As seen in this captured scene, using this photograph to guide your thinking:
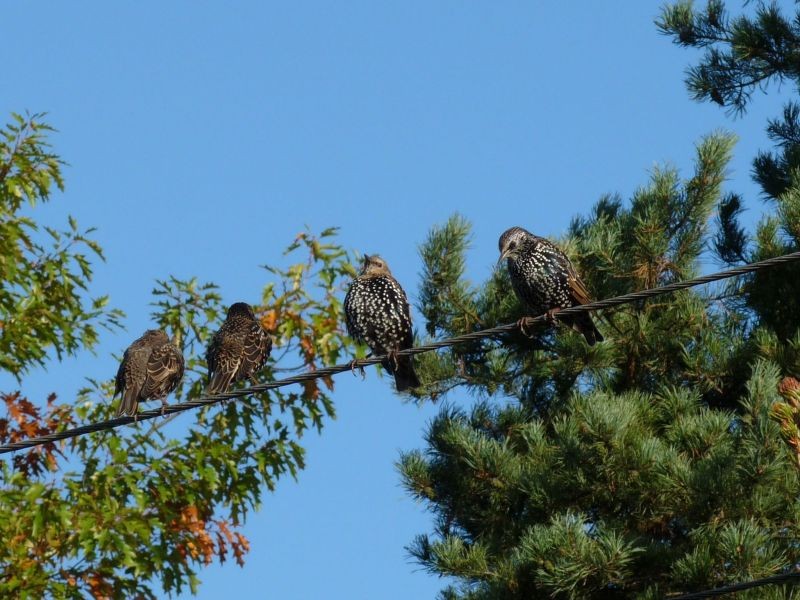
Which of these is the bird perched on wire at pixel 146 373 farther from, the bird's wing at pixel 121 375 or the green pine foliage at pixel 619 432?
the green pine foliage at pixel 619 432

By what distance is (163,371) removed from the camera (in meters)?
7.71

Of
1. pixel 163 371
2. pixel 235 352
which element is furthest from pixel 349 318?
pixel 163 371

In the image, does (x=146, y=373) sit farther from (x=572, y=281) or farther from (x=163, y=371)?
(x=572, y=281)

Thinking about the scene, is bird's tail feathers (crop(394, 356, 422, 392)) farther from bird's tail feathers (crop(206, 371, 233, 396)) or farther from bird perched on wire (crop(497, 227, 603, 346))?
bird's tail feathers (crop(206, 371, 233, 396))

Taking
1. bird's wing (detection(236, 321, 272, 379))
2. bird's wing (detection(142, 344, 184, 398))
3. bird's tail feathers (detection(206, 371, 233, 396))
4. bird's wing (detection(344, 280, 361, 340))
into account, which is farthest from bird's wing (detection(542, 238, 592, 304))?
bird's wing (detection(142, 344, 184, 398))

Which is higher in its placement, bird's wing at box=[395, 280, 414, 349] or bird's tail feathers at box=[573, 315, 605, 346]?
bird's wing at box=[395, 280, 414, 349]

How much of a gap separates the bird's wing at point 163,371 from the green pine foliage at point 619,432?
67.0 inches

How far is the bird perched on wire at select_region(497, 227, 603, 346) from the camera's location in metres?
7.55

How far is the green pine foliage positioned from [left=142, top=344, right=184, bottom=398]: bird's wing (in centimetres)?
170

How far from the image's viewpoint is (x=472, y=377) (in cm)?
926

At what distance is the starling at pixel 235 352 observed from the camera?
7836mm

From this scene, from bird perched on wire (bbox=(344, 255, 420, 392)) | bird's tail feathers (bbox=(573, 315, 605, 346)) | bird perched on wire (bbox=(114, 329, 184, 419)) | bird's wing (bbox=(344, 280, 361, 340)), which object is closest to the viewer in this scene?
bird's tail feathers (bbox=(573, 315, 605, 346))

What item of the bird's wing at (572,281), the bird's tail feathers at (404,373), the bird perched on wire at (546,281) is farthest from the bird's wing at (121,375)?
the bird's wing at (572,281)

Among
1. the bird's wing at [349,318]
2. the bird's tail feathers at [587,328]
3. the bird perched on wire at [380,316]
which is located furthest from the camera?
the bird's wing at [349,318]
